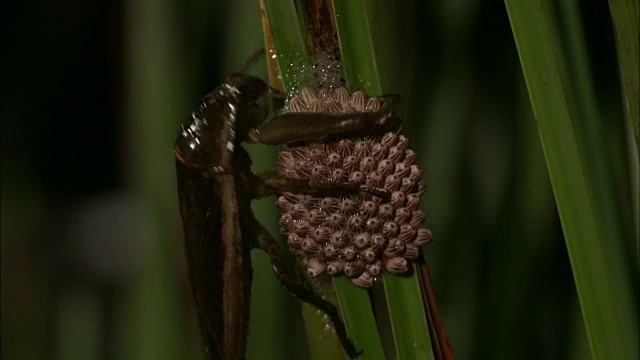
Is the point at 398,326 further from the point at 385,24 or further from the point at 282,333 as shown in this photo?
the point at 385,24

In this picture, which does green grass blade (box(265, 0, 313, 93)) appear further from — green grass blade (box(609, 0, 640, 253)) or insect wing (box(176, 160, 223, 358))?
green grass blade (box(609, 0, 640, 253))

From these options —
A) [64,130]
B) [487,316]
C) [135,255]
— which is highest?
[64,130]

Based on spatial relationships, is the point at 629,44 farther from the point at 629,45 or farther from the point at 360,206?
the point at 360,206

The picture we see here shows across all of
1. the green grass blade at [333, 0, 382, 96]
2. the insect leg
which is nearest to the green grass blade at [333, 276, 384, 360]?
the insect leg

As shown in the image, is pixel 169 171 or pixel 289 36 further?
pixel 169 171

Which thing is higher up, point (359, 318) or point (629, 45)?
point (629, 45)

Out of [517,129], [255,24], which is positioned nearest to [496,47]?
[517,129]

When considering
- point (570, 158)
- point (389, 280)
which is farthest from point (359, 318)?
point (570, 158)
